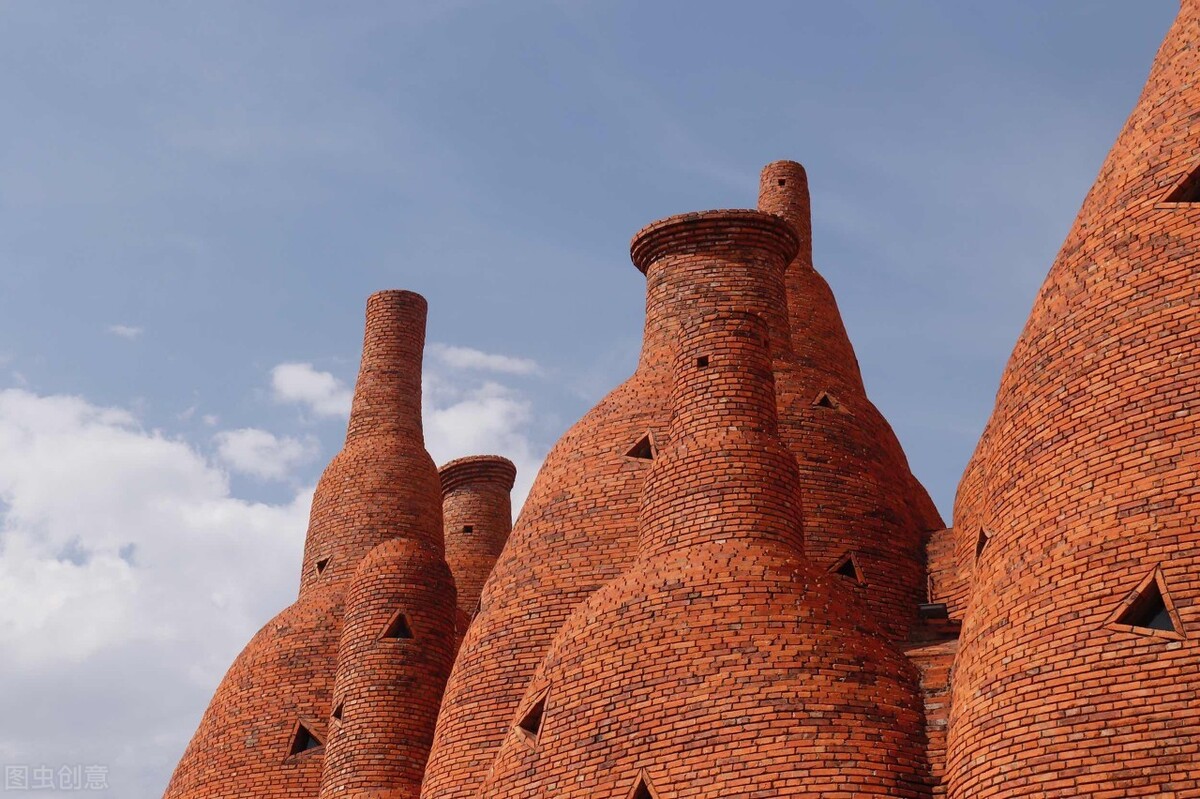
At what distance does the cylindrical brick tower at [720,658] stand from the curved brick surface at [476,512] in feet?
34.5

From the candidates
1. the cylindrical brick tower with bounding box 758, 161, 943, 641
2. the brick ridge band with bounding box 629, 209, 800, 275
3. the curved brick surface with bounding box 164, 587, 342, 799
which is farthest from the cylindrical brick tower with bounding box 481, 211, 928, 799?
the curved brick surface with bounding box 164, 587, 342, 799

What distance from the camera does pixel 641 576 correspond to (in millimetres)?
14312

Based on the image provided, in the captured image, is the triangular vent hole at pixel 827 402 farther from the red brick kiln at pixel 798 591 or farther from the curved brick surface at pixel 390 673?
the curved brick surface at pixel 390 673

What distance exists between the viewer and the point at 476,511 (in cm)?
2677

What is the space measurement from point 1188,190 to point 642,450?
6.79 metres

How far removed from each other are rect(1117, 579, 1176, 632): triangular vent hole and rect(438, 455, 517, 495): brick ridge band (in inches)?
656

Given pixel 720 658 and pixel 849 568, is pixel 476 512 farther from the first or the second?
pixel 720 658

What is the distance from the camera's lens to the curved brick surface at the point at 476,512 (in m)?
25.9

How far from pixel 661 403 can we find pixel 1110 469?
732 cm

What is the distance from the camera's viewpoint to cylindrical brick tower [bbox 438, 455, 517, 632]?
26.0m

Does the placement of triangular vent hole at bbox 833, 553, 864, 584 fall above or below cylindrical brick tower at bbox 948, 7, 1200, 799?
above

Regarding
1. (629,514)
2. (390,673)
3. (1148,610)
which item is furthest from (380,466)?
(1148,610)

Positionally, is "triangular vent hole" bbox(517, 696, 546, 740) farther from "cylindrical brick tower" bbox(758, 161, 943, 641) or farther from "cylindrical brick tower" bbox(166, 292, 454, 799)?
"cylindrical brick tower" bbox(166, 292, 454, 799)

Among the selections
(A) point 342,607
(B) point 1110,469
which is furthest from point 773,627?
(A) point 342,607
